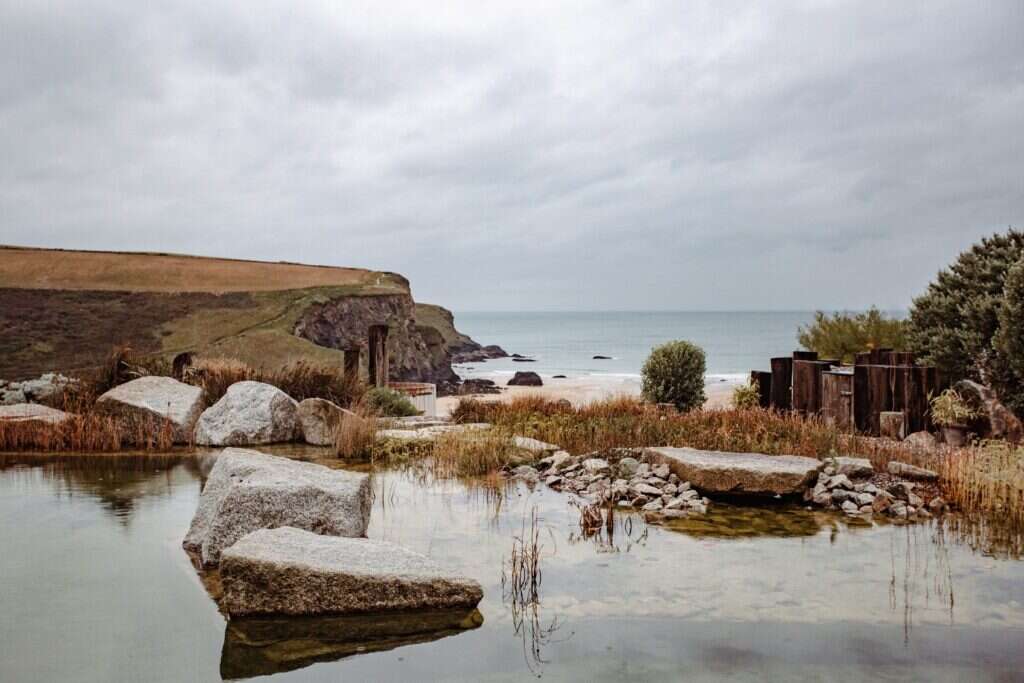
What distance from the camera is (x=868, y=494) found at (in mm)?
7750

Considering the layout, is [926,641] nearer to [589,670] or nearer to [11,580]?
[589,670]

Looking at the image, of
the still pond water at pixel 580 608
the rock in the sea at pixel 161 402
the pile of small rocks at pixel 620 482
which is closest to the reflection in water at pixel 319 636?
the still pond water at pixel 580 608

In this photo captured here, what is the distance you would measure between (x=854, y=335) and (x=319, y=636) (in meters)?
15.6

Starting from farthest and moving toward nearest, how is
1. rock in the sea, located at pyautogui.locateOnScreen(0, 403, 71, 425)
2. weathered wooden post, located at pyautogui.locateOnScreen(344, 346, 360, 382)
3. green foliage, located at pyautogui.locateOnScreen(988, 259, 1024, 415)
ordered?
weathered wooden post, located at pyautogui.locateOnScreen(344, 346, 360, 382), rock in the sea, located at pyautogui.locateOnScreen(0, 403, 71, 425), green foliage, located at pyautogui.locateOnScreen(988, 259, 1024, 415)

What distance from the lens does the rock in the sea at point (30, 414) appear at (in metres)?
11.3

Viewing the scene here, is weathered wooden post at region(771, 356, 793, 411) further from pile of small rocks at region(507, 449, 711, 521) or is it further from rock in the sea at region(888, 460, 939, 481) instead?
pile of small rocks at region(507, 449, 711, 521)

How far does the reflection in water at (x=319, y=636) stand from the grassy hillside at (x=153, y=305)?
23.8 m

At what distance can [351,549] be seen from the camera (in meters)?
5.22

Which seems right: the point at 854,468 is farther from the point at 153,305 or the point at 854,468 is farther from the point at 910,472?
the point at 153,305

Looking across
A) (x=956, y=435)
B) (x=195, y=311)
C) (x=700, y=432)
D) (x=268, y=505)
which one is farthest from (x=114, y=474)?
(x=195, y=311)

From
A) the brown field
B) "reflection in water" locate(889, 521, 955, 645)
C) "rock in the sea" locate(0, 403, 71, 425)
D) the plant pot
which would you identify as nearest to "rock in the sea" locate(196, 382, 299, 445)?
"rock in the sea" locate(0, 403, 71, 425)

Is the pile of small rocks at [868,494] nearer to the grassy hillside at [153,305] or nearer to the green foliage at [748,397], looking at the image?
the green foliage at [748,397]

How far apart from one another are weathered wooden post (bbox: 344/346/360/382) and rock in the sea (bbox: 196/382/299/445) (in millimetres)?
2155

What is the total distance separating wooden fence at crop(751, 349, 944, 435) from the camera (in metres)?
11.4
